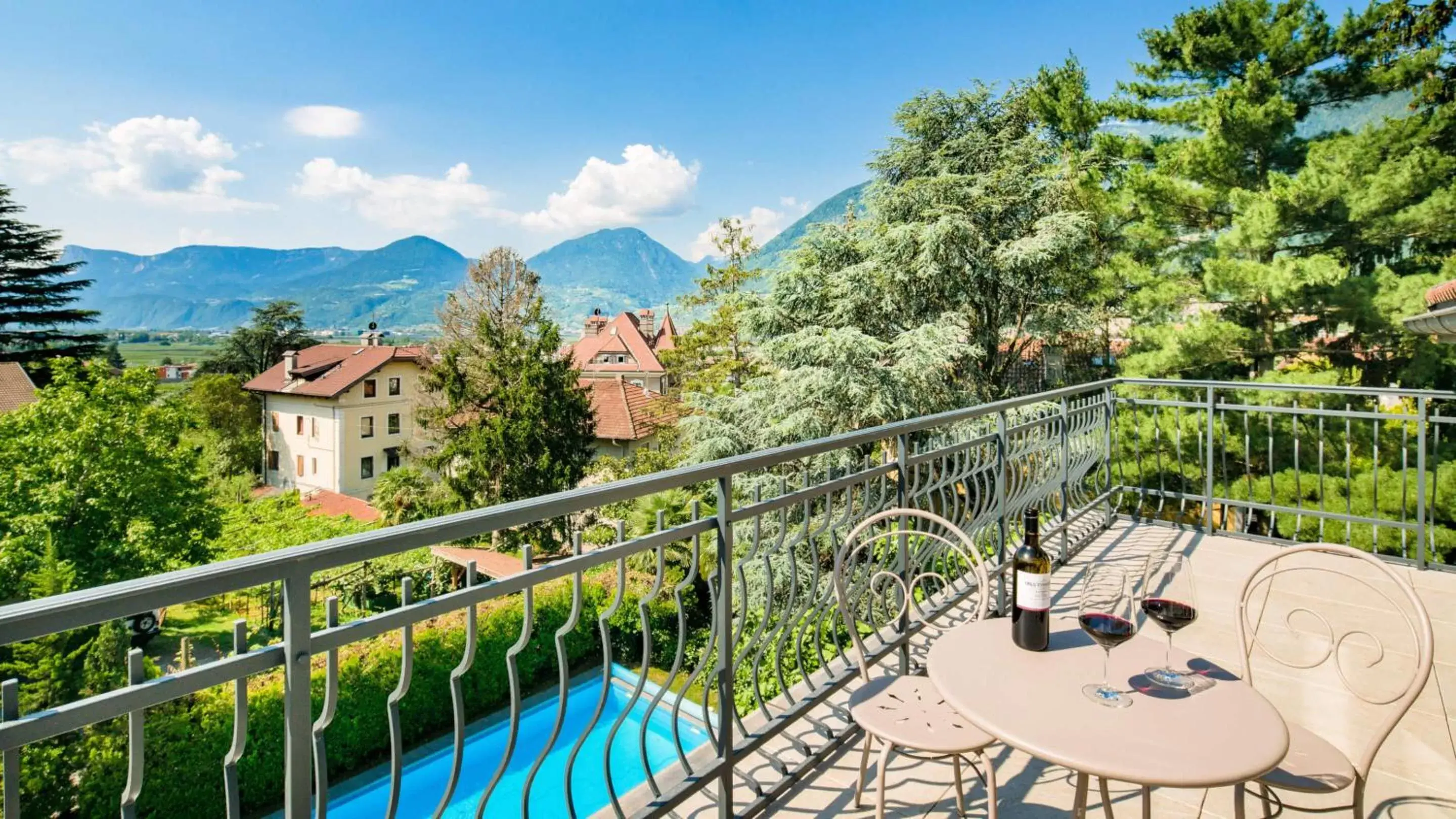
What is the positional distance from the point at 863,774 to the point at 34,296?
3813 centimetres

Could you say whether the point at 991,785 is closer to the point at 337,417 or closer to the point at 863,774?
the point at 863,774

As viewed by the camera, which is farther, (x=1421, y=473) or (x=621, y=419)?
(x=621, y=419)

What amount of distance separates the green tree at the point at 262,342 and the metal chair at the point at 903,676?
43.9m

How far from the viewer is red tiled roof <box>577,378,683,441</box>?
Answer: 25766 millimetres

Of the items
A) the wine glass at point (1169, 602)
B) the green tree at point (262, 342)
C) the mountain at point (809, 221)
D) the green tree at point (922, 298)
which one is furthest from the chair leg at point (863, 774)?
the green tree at point (262, 342)

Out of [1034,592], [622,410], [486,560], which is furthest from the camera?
[622,410]

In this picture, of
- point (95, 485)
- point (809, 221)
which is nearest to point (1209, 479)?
point (809, 221)

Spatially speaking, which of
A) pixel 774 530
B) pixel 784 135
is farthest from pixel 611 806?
pixel 784 135

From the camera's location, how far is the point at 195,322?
530 feet

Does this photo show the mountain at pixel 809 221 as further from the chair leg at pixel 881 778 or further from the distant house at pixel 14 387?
the distant house at pixel 14 387

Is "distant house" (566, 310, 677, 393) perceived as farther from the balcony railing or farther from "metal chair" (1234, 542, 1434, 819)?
"metal chair" (1234, 542, 1434, 819)

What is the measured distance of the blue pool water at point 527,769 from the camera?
9406mm

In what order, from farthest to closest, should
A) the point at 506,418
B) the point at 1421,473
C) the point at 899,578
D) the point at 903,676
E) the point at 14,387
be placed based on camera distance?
1. the point at 14,387
2. the point at 506,418
3. the point at 1421,473
4. the point at 899,578
5. the point at 903,676

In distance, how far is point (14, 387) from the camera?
2325 centimetres
